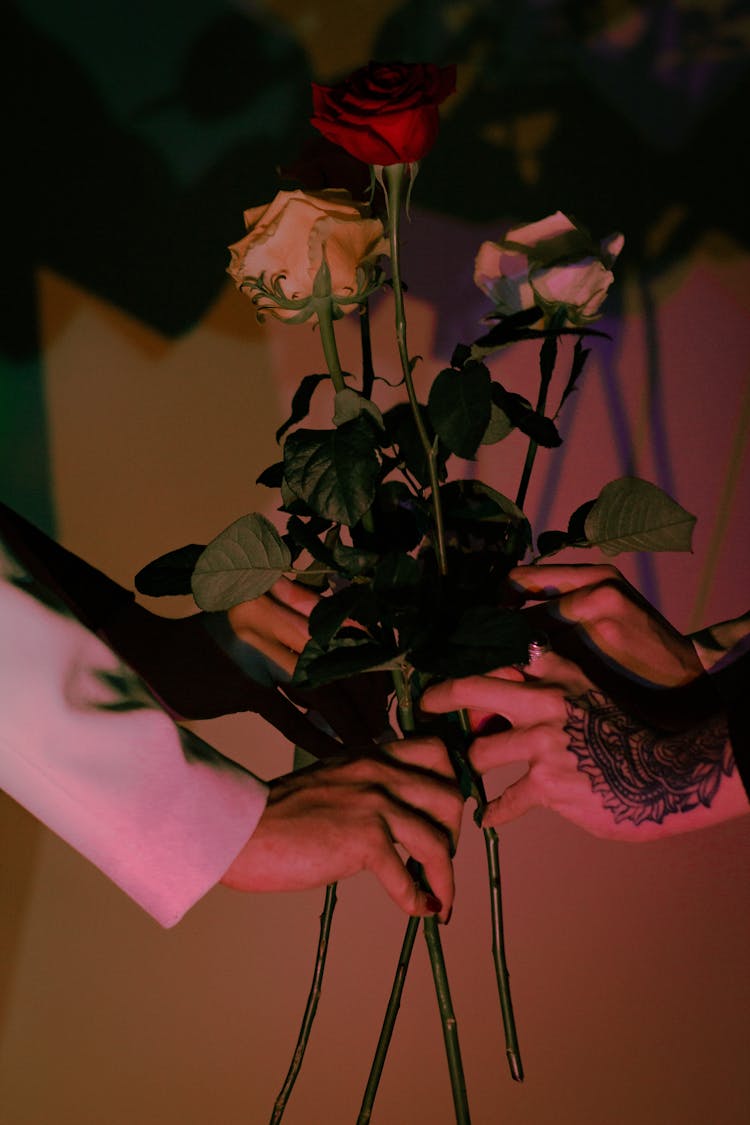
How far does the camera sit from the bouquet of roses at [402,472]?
561 millimetres

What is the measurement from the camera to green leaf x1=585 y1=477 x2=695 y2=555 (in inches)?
26.0

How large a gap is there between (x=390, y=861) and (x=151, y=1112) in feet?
3.33

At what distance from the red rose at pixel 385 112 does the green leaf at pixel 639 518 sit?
0.86 feet

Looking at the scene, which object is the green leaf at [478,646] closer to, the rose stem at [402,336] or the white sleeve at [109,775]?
the rose stem at [402,336]

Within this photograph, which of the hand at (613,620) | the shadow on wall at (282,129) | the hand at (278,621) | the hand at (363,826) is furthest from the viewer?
the shadow on wall at (282,129)

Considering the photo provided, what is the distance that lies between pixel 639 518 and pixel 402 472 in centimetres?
16

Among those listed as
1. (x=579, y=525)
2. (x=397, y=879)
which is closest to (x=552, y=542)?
(x=579, y=525)

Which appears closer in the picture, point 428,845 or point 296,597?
point 428,845

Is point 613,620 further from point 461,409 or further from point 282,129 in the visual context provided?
point 282,129

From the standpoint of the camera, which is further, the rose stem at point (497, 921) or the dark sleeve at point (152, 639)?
the dark sleeve at point (152, 639)

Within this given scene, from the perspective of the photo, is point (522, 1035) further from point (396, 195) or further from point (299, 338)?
point (396, 195)

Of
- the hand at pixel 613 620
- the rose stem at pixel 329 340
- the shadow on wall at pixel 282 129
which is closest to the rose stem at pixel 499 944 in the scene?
the hand at pixel 613 620

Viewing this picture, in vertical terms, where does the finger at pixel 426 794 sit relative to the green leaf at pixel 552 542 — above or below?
below

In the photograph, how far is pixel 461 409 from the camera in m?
0.58
